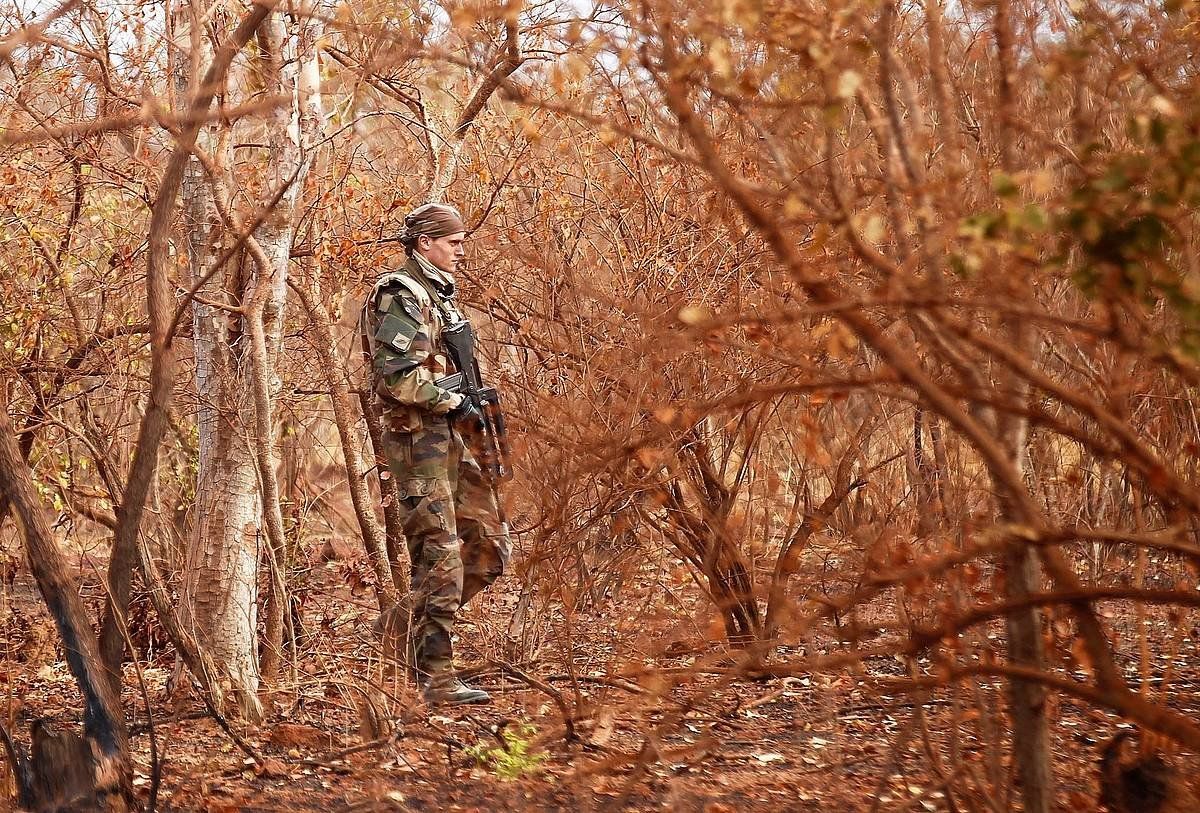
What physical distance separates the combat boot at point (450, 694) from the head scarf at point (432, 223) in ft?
5.34

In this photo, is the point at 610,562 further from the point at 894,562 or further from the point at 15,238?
the point at 15,238

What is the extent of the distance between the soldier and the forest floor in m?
0.27

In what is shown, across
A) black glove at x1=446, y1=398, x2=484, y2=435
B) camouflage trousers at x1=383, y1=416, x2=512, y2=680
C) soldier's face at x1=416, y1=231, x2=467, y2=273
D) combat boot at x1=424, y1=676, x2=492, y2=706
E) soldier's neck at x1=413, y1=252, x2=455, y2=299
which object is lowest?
combat boot at x1=424, y1=676, x2=492, y2=706

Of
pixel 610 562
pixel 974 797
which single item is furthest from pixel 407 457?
pixel 974 797

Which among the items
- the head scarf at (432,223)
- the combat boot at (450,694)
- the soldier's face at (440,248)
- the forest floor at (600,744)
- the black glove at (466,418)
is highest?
the head scarf at (432,223)

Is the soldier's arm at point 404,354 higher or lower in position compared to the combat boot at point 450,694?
higher

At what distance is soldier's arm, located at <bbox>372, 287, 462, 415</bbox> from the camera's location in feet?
15.9

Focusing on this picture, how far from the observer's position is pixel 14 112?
232 inches

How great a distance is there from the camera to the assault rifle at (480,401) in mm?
5035

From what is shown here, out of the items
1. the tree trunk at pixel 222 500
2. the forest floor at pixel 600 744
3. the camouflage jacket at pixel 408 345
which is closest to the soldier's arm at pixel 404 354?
the camouflage jacket at pixel 408 345

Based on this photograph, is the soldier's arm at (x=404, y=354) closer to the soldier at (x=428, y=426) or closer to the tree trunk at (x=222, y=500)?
the soldier at (x=428, y=426)

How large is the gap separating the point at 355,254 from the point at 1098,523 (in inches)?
152

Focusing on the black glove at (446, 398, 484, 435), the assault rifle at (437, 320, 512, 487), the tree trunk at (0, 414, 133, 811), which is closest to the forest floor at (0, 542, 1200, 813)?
the tree trunk at (0, 414, 133, 811)

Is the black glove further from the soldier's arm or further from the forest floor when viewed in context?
the forest floor
